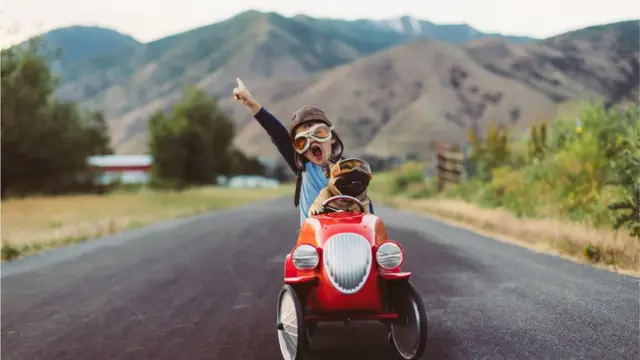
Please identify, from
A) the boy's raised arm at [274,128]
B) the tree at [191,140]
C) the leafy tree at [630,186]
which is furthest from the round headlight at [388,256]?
the tree at [191,140]

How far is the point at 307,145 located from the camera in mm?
6234

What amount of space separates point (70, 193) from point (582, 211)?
40.6 metres

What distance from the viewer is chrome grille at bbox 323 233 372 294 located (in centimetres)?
546

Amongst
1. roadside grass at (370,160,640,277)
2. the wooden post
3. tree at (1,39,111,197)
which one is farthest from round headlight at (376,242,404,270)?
tree at (1,39,111,197)

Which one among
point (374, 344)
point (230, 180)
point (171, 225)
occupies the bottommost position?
point (230, 180)

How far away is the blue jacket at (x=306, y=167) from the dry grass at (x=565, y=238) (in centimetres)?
517

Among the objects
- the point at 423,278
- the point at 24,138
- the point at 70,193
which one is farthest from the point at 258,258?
the point at 70,193

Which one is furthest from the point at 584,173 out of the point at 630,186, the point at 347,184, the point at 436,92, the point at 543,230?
the point at 436,92

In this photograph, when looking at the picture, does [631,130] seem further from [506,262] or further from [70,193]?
[70,193]

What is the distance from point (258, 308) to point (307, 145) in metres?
2.49

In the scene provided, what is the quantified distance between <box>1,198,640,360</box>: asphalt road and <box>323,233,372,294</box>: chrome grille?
727 mm

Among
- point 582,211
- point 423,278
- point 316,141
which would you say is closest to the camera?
point 316,141

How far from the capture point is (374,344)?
20.7 ft

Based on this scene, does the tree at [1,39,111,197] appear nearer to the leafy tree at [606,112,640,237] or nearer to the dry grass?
the dry grass
